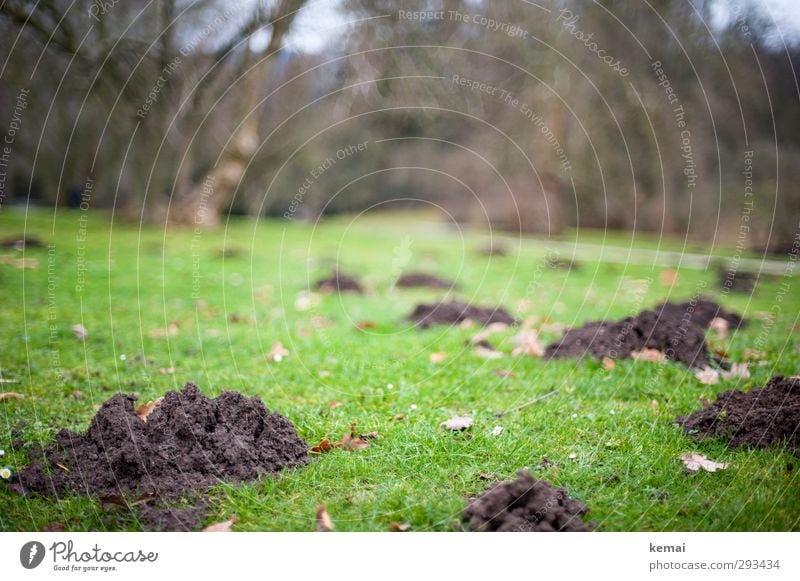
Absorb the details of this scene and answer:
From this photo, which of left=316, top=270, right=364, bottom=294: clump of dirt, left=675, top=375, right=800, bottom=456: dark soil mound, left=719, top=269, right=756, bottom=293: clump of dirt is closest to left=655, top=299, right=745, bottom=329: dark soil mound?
left=675, top=375, right=800, bottom=456: dark soil mound

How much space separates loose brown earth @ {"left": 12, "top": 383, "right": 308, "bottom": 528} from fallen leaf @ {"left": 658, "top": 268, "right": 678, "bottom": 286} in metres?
8.71

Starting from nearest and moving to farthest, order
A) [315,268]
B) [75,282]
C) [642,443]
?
[642,443] < [75,282] < [315,268]

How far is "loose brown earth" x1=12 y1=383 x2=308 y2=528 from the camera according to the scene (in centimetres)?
332

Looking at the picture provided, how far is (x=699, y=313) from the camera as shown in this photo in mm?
6680

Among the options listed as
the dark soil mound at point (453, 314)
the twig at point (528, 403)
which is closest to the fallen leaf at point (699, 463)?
the twig at point (528, 403)

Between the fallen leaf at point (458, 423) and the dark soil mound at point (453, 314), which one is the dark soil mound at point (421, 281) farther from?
the fallen leaf at point (458, 423)

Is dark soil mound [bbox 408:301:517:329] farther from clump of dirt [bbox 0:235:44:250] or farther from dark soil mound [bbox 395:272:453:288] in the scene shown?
clump of dirt [bbox 0:235:44:250]

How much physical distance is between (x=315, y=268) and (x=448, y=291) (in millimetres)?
3321

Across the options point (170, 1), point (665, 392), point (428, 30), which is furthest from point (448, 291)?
point (170, 1)

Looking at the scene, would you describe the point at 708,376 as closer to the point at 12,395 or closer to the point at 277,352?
the point at 277,352

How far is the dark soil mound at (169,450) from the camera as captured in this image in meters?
3.35

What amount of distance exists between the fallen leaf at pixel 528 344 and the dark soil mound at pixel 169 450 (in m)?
2.72

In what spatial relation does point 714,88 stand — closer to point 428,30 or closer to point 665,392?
point 428,30

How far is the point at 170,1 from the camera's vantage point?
38.8ft
